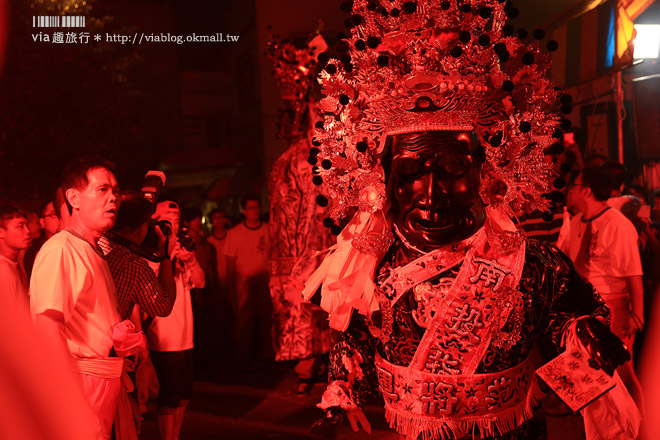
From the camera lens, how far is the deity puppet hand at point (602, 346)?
2.85 m

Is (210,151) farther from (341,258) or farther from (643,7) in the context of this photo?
(341,258)

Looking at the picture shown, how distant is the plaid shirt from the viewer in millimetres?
3572

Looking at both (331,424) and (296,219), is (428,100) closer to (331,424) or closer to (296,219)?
(331,424)

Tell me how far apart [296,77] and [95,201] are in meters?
3.62

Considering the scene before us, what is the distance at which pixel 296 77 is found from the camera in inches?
258

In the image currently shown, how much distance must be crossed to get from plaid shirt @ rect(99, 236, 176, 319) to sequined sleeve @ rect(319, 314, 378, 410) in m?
0.95

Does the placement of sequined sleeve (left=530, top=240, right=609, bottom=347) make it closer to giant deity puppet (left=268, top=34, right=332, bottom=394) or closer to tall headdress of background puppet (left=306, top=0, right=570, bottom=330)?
tall headdress of background puppet (left=306, top=0, right=570, bottom=330)

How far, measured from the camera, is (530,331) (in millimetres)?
3107

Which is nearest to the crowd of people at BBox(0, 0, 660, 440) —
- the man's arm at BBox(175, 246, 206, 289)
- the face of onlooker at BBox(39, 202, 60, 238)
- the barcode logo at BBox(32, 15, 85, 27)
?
the man's arm at BBox(175, 246, 206, 289)

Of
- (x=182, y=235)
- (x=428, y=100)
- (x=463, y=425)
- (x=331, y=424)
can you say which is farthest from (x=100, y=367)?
(x=428, y=100)

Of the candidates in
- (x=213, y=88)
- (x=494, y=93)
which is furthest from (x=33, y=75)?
(x=213, y=88)

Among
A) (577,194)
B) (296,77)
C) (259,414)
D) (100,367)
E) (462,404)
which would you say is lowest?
(259,414)

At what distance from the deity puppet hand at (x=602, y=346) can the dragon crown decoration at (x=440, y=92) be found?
0.56 m

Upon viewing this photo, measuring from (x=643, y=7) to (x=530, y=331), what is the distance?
580cm
